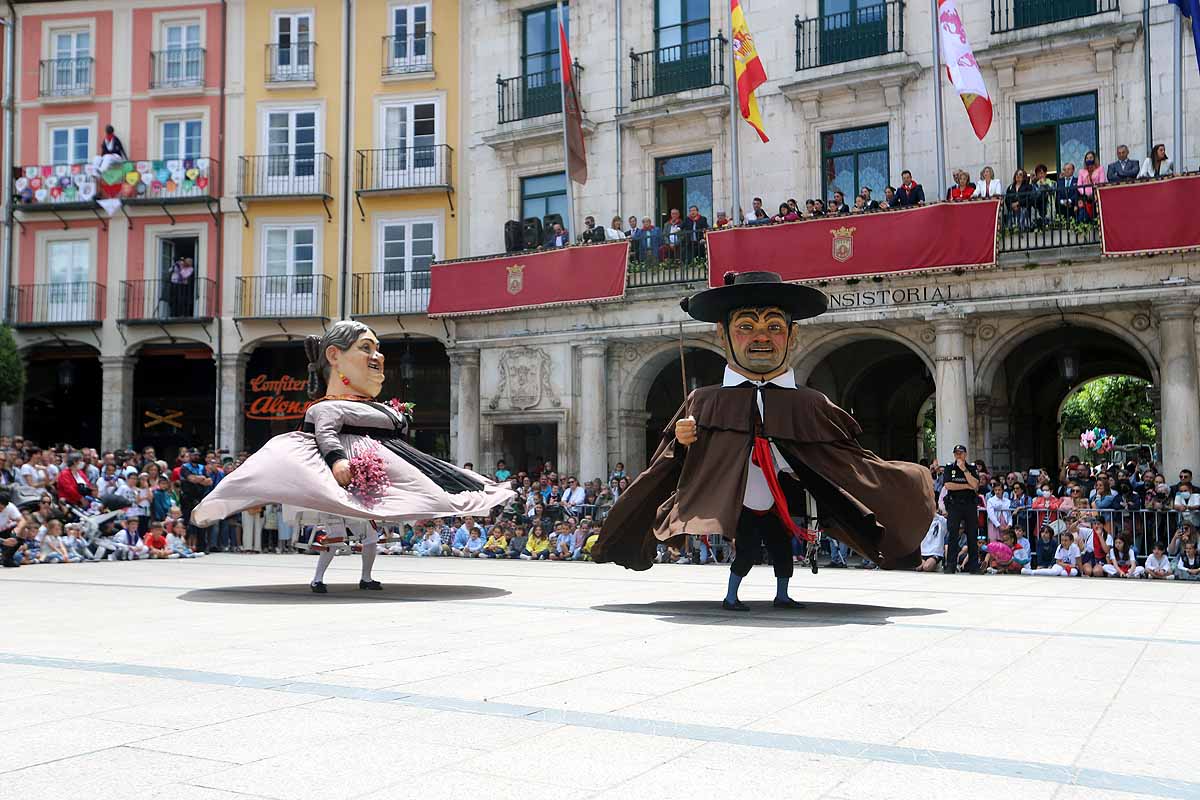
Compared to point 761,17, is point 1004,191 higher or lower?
lower

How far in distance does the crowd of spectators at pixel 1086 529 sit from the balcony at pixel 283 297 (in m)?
15.8

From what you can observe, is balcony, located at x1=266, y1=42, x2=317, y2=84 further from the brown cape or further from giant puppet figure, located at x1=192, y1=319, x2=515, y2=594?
the brown cape

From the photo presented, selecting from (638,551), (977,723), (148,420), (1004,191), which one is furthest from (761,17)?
(977,723)

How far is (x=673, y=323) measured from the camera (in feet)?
71.6

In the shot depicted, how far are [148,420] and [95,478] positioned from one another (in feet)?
39.0

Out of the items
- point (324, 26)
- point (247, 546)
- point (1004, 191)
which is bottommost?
point (247, 546)

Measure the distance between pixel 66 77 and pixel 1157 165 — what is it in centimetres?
2489

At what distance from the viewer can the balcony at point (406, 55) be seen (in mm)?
27484

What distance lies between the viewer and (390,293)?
27125 millimetres

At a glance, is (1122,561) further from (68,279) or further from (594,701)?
(68,279)

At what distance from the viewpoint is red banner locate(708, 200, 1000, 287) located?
18.2 metres

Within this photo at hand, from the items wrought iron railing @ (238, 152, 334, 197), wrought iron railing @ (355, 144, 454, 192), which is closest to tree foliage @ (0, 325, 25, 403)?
wrought iron railing @ (238, 152, 334, 197)

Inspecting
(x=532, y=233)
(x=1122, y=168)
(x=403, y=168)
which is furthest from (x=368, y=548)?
(x=403, y=168)

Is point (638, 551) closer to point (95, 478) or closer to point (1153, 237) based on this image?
point (1153, 237)
